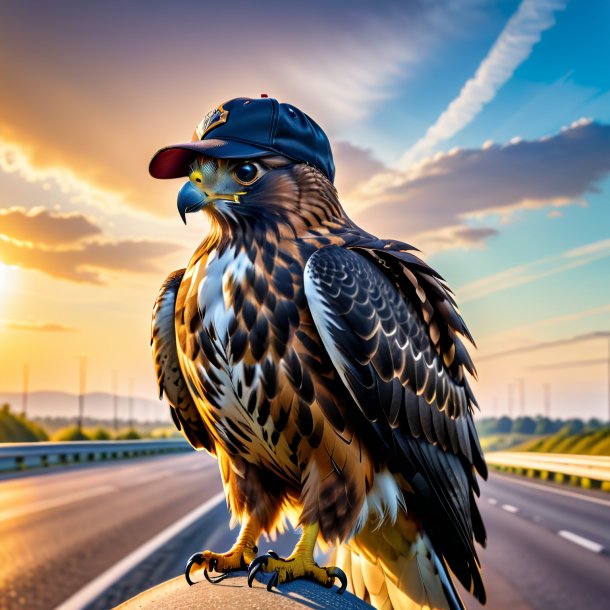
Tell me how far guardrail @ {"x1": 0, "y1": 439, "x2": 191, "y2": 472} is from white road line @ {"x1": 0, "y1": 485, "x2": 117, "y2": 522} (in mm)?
3023

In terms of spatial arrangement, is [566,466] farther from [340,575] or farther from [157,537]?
[340,575]

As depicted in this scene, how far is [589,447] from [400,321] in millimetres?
21182

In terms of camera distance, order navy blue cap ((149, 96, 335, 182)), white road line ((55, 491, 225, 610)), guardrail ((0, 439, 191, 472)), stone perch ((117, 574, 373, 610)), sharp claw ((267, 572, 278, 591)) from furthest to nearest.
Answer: guardrail ((0, 439, 191, 472)) → white road line ((55, 491, 225, 610)) → navy blue cap ((149, 96, 335, 182)) → sharp claw ((267, 572, 278, 591)) → stone perch ((117, 574, 373, 610))

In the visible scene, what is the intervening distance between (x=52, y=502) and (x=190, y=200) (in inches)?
395

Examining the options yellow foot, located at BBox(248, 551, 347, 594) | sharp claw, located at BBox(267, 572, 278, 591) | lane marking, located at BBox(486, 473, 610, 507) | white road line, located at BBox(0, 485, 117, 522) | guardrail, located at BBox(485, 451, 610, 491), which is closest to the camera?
sharp claw, located at BBox(267, 572, 278, 591)

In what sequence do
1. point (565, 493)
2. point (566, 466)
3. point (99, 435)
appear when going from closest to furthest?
point (565, 493) < point (566, 466) < point (99, 435)

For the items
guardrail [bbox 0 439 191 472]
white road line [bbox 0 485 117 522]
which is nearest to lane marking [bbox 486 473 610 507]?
guardrail [bbox 0 439 191 472]

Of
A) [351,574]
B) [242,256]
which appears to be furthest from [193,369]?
[351,574]

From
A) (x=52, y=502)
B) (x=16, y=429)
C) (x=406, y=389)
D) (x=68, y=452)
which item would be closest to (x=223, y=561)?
(x=406, y=389)

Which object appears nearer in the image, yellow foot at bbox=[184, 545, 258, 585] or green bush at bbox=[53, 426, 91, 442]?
yellow foot at bbox=[184, 545, 258, 585]

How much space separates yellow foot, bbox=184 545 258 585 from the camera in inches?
99.5

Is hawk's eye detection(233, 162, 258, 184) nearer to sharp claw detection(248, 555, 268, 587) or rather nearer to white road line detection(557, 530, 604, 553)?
sharp claw detection(248, 555, 268, 587)

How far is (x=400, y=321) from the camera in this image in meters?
2.85

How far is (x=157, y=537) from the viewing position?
340 inches
